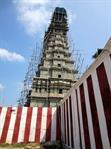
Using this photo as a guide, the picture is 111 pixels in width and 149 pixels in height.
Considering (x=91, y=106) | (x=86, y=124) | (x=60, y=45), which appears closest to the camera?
(x=91, y=106)

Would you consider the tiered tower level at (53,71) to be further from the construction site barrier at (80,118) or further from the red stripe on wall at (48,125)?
the construction site barrier at (80,118)

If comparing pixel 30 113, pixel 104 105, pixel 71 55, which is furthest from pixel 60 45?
pixel 104 105

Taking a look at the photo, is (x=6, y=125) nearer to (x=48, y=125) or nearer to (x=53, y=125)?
(x=48, y=125)

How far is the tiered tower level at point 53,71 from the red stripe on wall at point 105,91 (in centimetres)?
2390

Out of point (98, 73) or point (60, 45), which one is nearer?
point (98, 73)

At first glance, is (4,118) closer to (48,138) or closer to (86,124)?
(48,138)

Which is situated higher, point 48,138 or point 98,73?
point 98,73

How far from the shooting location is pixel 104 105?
3.63 meters

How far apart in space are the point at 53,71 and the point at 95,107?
2664cm

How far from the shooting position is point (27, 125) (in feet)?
28.2

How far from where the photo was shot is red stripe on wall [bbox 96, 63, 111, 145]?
134 inches

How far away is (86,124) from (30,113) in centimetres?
482

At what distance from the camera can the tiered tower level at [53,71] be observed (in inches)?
1094

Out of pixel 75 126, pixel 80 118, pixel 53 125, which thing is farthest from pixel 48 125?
pixel 80 118
